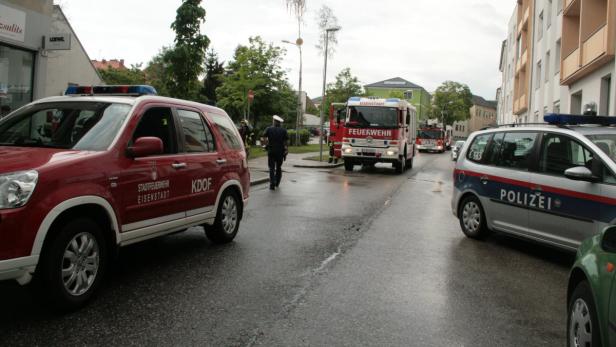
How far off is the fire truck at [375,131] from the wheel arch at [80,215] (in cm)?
1680

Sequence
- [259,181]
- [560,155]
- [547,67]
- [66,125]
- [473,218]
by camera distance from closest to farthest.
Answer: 1. [66,125]
2. [560,155]
3. [473,218]
4. [259,181]
5. [547,67]

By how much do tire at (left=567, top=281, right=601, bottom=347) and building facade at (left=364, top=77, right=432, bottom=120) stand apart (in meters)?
117

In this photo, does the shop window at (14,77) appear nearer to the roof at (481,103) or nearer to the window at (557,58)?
the window at (557,58)

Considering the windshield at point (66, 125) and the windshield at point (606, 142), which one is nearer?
the windshield at point (66, 125)

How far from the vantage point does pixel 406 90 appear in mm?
121875

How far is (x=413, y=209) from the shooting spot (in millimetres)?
11492

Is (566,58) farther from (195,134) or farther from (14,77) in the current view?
(195,134)

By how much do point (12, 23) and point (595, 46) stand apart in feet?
59.0

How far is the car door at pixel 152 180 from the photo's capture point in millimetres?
4988

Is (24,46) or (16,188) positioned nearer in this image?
(16,188)

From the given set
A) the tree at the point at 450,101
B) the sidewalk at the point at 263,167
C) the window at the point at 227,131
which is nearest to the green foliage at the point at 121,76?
the tree at the point at 450,101

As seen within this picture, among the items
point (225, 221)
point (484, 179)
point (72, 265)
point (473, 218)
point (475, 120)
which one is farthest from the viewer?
point (475, 120)

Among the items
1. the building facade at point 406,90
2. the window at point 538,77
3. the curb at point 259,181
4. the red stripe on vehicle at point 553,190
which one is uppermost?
the building facade at point 406,90

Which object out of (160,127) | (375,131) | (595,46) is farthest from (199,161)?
(595,46)
